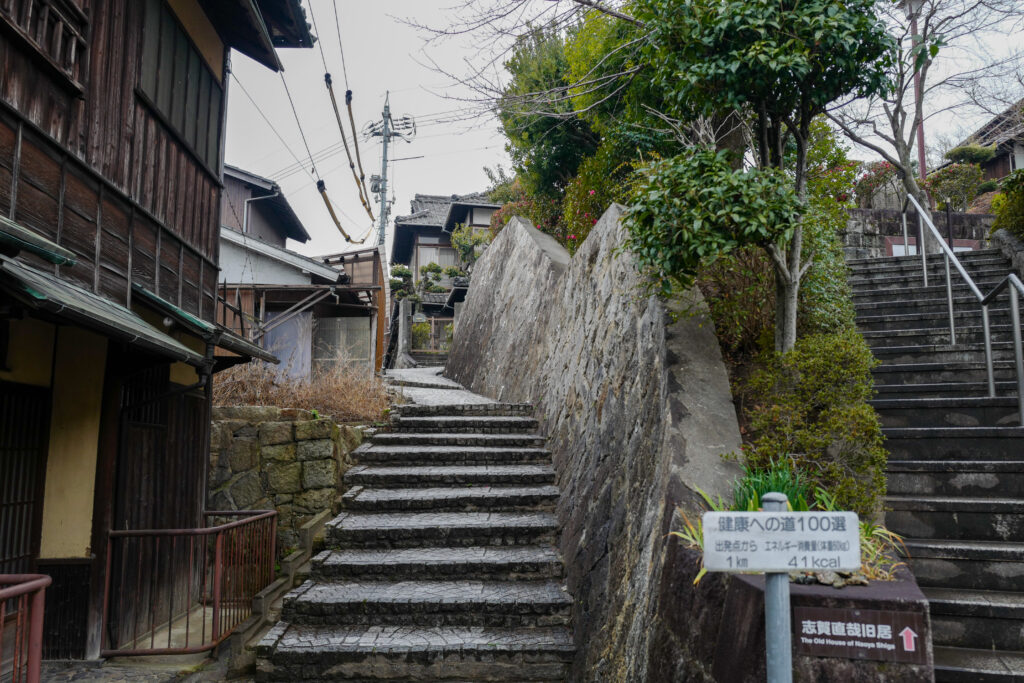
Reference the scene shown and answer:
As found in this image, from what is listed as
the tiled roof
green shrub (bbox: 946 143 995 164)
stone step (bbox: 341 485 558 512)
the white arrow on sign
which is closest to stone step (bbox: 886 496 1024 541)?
the white arrow on sign

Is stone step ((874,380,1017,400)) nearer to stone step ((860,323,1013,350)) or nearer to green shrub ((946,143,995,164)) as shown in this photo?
stone step ((860,323,1013,350))

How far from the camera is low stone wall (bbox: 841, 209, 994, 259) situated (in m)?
13.9

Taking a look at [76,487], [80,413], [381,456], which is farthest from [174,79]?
[381,456]

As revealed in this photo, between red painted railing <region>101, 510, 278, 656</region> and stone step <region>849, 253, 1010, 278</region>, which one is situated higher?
stone step <region>849, 253, 1010, 278</region>

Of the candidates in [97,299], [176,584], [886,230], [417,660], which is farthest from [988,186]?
[97,299]

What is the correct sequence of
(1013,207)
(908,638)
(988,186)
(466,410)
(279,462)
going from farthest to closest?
1. (988,186)
2. (466,410)
3. (1013,207)
4. (279,462)
5. (908,638)

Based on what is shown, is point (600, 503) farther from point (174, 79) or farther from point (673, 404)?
point (174, 79)

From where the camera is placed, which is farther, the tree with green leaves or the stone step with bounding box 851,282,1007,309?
the stone step with bounding box 851,282,1007,309

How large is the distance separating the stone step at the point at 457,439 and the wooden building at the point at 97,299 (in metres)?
2.22

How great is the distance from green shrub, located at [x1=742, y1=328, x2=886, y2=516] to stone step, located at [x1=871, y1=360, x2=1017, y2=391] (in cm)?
171

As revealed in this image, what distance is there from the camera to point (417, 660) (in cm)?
460

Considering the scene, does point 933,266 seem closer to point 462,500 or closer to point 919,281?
point 919,281

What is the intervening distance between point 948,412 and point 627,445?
2442 mm

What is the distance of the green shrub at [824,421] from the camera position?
343 centimetres
